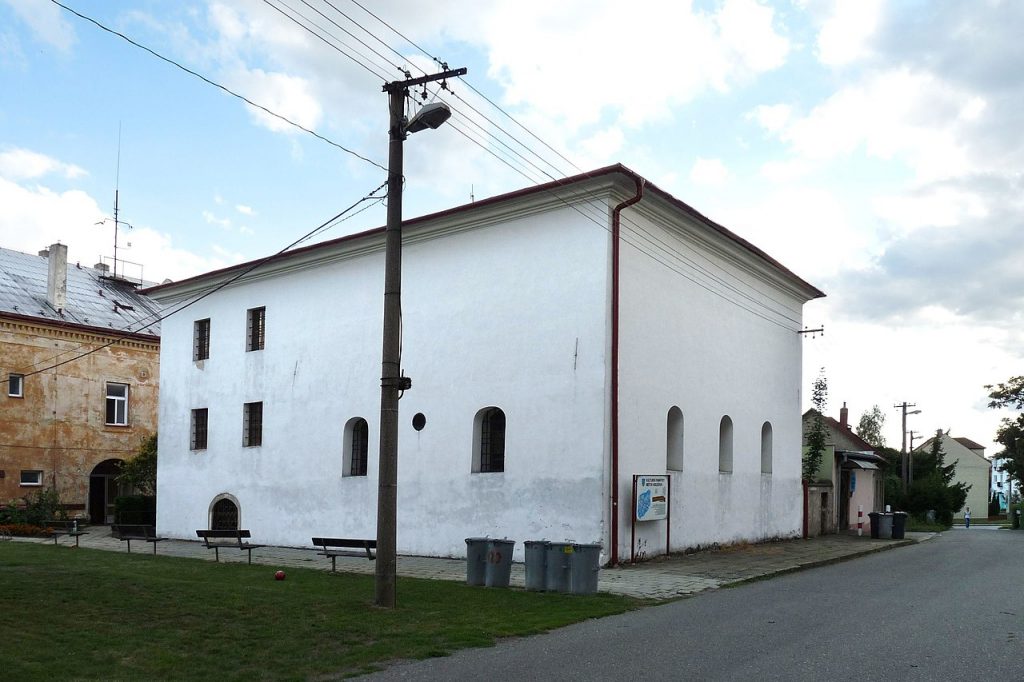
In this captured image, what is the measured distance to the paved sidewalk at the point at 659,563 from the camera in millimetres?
15094

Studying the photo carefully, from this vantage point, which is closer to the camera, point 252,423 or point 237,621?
point 237,621

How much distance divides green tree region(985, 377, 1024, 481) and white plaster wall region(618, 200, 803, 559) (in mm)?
33099

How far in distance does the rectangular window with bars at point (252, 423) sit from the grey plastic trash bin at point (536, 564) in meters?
13.3

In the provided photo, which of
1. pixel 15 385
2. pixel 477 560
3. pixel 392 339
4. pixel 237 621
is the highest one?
pixel 392 339

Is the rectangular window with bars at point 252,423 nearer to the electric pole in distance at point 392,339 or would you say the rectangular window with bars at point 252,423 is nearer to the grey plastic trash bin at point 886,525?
the electric pole in distance at point 392,339

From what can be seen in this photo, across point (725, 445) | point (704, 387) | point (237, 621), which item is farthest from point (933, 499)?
point (237, 621)

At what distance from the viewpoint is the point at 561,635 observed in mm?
10195

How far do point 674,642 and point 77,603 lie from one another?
24.0ft

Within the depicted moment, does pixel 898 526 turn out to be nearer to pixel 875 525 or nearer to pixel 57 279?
pixel 875 525

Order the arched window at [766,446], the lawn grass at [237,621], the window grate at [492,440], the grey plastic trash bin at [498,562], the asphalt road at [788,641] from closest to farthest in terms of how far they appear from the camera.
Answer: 1. the asphalt road at [788,641]
2. the lawn grass at [237,621]
3. the grey plastic trash bin at [498,562]
4. the window grate at [492,440]
5. the arched window at [766,446]

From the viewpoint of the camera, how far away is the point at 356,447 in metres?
22.9

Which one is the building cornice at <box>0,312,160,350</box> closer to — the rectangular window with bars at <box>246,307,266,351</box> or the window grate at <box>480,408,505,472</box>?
the rectangular window with bars at <box>246,307,266,351</box>

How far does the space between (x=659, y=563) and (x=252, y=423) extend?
A: 12.5 meters

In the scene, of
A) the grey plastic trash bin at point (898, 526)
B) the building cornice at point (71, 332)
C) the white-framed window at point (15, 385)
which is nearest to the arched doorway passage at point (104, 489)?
the white-framed window at point (15, 385)
